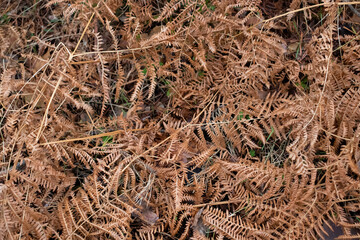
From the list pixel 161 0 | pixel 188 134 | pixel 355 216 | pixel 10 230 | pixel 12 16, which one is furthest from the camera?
pixel 12 16

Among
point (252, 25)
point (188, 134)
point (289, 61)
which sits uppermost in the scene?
point (252, 25)

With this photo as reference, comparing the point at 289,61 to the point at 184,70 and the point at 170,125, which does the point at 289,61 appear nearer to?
the point at 184,70

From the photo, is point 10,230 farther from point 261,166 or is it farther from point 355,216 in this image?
point 355,216

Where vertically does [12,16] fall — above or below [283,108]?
above

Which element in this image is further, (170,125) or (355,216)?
(170,125)

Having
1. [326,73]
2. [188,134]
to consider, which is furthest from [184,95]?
[326,73]

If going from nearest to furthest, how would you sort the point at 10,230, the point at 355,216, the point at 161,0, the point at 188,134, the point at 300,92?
the point at 10,230 < the point at 355,216 < the point at 188,134 < the point at 300,92 < the point at 161,0

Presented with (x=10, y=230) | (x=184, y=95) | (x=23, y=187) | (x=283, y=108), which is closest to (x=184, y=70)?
(x=184, y=95)
